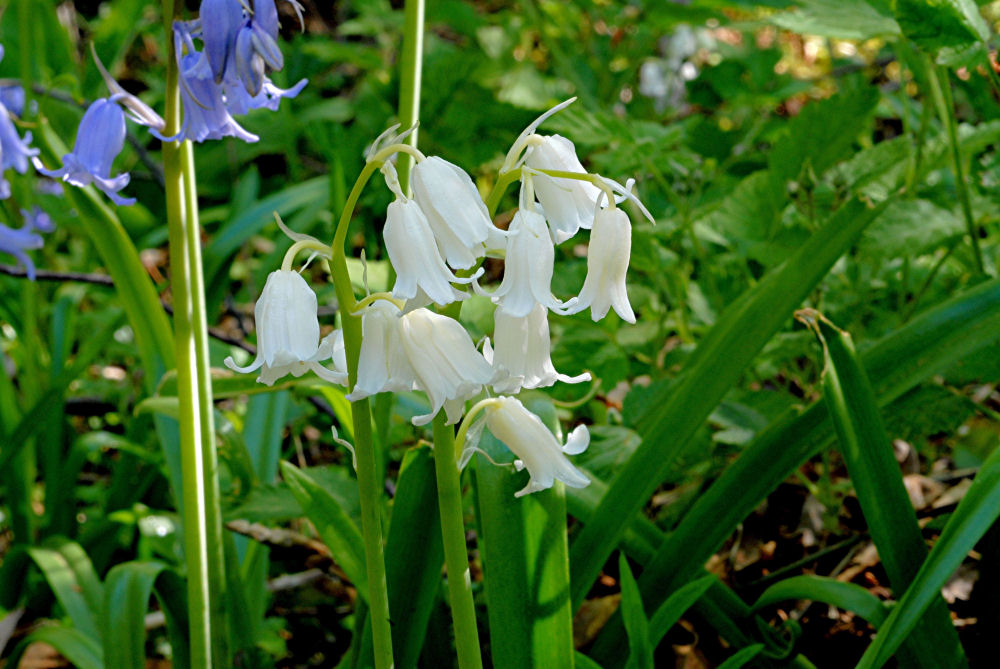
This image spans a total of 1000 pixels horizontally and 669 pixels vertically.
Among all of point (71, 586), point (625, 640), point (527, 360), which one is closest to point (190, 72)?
point (527, 360)

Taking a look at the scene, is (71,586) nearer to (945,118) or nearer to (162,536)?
(162,536)

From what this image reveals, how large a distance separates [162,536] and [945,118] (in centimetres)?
201

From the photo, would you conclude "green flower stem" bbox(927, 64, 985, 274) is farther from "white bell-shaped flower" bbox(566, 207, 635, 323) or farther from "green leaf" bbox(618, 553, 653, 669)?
"white bell-shaped flower" bbox(566, 207, 635, 323)

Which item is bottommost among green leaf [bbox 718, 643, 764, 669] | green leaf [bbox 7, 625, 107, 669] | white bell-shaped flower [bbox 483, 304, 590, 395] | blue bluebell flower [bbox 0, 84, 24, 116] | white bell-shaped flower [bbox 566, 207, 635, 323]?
green leaf [bbox 7, 625, 107, 669]

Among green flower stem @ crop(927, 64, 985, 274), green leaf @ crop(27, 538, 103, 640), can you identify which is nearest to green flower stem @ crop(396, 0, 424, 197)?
green flower stem @ crop(927, 64, 985, 274)

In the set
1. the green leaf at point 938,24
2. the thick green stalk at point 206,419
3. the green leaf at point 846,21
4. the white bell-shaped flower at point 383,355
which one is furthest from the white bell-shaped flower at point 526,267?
the green leaf at point 846,21

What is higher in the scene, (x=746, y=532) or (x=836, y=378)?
(x=836, y=378)

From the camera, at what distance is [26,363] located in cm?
277

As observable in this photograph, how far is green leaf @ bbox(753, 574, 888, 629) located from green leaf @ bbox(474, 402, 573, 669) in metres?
0.47

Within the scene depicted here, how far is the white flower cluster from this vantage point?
0.90 m

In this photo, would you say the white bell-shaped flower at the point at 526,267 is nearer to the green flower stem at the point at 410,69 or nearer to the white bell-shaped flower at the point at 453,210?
the white bell-shaped flower at the point at 453,210

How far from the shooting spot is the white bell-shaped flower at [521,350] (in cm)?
95

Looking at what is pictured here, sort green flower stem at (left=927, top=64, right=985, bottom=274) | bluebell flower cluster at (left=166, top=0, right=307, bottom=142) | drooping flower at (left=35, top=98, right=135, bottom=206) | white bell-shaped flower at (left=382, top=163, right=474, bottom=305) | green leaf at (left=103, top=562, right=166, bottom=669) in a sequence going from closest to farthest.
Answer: white bell-shaped flower at (left=382, top=163, right=474, bottom=305)
bluebell flower cluster at (left=166, top=0, right=307, bottom=142)
drooping flower at (left=35, top=98, right=135, bottom=206)
green leaf at (left=103, top=562, right=166, bottom=669)
green flower stem at (left=927, top=64, right=985, bottom=274)

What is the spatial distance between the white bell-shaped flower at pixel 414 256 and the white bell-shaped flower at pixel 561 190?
13cm
